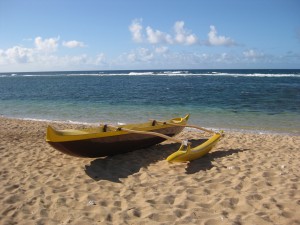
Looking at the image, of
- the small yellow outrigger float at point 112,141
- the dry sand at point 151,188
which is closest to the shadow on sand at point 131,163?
the dry sand at point 151,188

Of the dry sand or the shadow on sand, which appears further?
the shadow on sand

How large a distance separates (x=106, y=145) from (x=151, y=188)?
1.73m

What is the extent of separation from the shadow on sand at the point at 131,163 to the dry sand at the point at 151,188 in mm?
18

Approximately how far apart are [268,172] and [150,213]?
247 centimetres

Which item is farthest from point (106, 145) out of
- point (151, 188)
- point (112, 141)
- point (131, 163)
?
point (151, 188)

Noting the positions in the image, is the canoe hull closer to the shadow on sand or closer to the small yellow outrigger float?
the small yellow outrigger float

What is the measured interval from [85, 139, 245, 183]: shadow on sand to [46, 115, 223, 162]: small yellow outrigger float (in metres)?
0.13

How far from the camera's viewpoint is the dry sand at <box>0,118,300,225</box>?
3691 millimetres

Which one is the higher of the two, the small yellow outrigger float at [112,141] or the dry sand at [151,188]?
the small yellow outrigger float at [112,141]

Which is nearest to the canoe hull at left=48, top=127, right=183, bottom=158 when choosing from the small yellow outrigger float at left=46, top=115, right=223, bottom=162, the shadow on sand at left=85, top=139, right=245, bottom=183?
the small yellow outrigger float at left=46, top=115, right=223, bottom=162

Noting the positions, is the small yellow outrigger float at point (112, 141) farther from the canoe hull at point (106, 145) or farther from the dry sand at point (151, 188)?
the dry sand at point (151, 188)

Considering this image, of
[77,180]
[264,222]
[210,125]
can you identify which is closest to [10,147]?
[77,180]

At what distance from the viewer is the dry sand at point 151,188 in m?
3.69

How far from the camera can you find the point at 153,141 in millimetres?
7035
